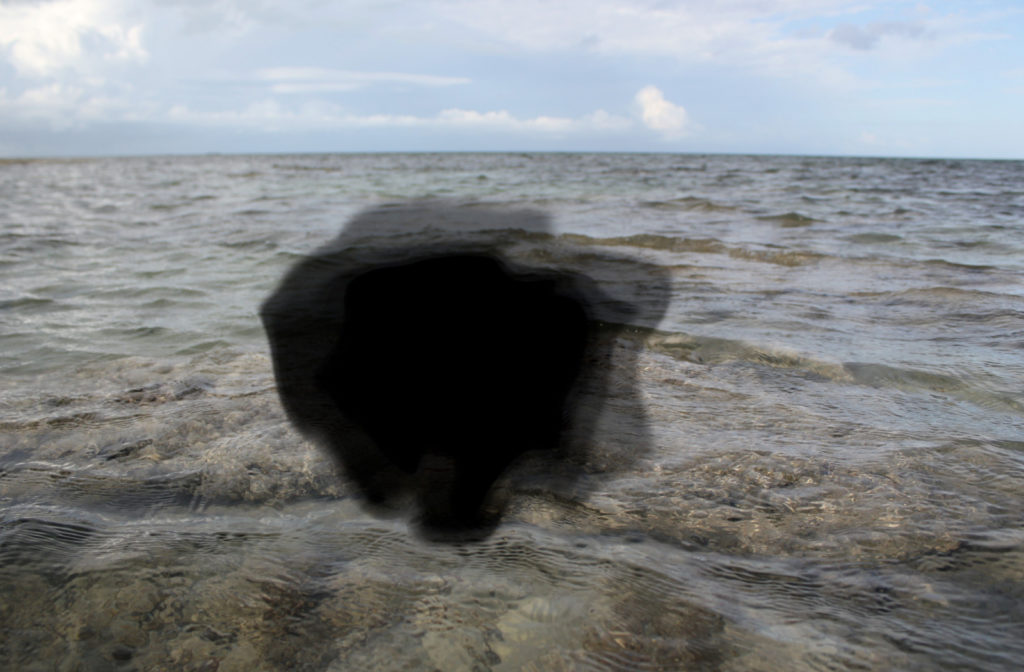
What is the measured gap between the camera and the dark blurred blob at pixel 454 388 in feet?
6.82

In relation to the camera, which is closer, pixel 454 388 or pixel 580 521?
pixel 580 521

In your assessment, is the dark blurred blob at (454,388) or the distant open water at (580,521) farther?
the dark blurred blob at (454,388)

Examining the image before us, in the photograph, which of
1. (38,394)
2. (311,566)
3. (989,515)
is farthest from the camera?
(38,394)

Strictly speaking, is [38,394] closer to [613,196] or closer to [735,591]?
[735,591]

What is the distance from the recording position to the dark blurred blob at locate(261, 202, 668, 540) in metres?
2.08

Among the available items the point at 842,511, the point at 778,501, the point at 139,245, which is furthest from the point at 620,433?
the point at 139,245

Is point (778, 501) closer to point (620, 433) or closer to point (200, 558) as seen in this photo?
point (620, 433)

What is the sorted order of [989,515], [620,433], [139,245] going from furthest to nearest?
[139,245] < [620,433] < [989,515]

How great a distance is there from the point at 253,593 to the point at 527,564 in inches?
26.6

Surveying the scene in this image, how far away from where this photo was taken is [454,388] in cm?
236

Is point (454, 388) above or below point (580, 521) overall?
above

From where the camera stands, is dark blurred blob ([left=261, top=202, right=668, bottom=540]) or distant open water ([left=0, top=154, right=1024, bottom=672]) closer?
distant open water ([left=0, top=154, right=1024, bottom=672])

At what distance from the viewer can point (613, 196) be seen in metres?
13.3

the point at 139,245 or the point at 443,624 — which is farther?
the point at 139,245
